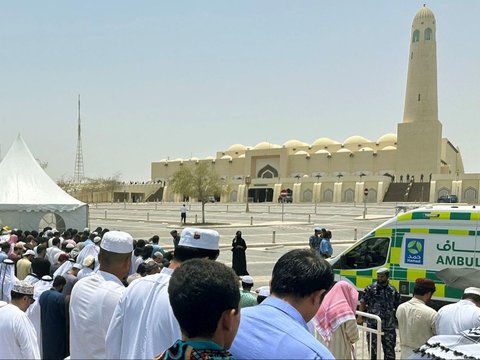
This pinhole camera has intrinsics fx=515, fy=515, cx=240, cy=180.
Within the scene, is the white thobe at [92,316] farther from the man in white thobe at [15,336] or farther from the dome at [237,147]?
the dome at [237,147]

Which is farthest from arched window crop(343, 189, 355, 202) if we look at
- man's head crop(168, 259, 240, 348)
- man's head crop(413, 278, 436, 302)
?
man's head crop(168, 259, 240, 348)

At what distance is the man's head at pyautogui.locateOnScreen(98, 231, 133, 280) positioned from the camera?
12.3ft

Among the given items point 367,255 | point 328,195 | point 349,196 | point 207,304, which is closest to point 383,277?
point 367,255

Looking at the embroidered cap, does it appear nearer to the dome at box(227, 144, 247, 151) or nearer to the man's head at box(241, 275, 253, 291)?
the man's head at box(241, 275, 253, 291)

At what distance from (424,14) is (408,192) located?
2786 centimetres

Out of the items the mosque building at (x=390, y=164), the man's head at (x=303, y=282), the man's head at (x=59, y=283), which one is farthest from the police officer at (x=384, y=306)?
the mosque building at (x=390, y=164)

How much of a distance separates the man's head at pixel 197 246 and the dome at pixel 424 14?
80445 millimetres

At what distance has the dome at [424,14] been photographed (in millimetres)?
75375

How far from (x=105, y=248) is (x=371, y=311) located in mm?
4449

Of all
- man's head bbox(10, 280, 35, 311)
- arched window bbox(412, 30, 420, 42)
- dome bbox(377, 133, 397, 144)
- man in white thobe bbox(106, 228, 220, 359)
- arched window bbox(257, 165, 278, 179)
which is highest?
arched window bbox(412, 30, 420, 42)

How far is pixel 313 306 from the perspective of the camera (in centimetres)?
224

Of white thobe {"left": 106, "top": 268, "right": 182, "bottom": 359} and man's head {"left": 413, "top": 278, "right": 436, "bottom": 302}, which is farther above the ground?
white thobe {"left": 106, "top": 268, "right": 182, "bottom": 359}

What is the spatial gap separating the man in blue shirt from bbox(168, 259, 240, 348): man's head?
0.45 feet

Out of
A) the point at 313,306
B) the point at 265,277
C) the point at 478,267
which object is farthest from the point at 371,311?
the point at 265,277
